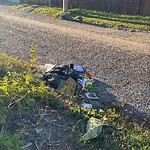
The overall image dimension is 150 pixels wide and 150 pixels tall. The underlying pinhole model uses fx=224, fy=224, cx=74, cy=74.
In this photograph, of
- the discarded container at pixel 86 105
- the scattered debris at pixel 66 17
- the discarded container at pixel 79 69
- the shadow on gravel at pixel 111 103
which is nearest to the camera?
the shadow on gravel at pixel 111 103

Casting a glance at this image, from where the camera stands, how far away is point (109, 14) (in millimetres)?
11492

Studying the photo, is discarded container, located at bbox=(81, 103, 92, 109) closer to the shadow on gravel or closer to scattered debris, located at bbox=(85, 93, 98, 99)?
the shadow on gravel

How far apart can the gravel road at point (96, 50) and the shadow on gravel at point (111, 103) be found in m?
0.05

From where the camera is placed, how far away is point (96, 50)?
6.83m

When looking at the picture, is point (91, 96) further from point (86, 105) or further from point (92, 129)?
point (92, 129)

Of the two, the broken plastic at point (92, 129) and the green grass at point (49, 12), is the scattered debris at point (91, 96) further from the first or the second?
the green grass at point (49, 12)

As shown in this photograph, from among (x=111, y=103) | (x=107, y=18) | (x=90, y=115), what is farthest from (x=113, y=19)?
(x=90, y=115)

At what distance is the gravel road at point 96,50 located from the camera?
4738 mm

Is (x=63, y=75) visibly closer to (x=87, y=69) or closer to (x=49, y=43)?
(x=87, y=69)

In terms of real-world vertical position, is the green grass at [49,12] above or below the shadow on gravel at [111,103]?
above

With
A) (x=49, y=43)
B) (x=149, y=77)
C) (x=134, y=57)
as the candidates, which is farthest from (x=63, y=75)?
(x=49, y=43)

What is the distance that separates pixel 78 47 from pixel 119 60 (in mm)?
1571

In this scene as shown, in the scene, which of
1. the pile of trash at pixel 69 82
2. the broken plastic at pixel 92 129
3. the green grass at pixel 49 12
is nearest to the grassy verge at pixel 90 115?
the broken plastic at pixel 92 129

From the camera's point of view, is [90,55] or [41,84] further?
[90,55]
